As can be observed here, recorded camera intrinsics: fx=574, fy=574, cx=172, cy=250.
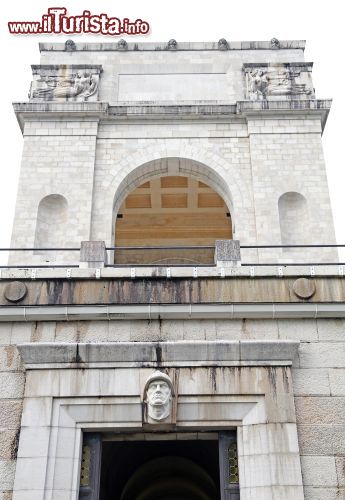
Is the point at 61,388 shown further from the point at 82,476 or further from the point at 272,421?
the point at 272,421

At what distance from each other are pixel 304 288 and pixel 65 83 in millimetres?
15151

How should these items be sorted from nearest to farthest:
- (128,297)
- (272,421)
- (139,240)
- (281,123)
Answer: (272,421) < (128,297) < (281,123) < (139,240)

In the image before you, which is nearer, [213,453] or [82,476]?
[82,476]

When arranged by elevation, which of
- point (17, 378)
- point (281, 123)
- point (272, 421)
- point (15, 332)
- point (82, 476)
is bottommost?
point (82, 476)

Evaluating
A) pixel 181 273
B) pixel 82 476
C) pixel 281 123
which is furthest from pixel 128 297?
pixel 281 123

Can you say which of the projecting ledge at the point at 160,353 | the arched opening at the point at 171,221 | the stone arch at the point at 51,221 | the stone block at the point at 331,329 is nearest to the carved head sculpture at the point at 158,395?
the projecting ledge at the point at 160,353

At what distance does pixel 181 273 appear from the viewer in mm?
11523

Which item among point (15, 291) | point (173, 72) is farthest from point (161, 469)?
point (173, 72)

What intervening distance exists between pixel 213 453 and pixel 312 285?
794cm

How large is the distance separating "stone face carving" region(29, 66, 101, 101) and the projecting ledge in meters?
13.7

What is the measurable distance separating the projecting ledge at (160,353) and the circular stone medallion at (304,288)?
3.26ft

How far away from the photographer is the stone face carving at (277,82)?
22.2 meters

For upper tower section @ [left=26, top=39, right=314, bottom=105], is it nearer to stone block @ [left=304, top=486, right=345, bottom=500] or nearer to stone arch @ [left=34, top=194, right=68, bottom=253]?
stone arch @ [left=34, top=194, right=68, bottom=253]

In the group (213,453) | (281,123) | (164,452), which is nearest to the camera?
(213,453)
